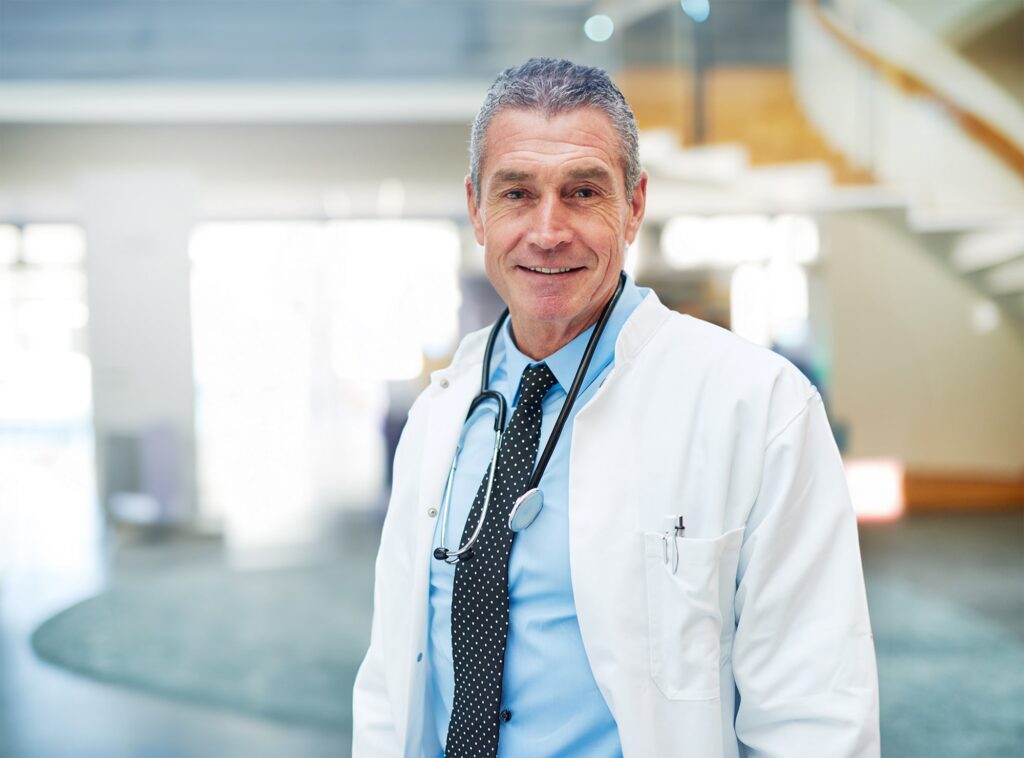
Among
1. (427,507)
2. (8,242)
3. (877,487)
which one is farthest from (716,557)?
(8,242)

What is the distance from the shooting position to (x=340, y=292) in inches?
127

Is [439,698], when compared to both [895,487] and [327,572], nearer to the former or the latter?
[327,572]

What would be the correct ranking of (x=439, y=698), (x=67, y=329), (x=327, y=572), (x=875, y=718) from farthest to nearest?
(x=327, y=572) → (x=67, y=329) → (x=439, y=698) → (x=875, y=718)

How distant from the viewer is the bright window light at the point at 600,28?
11.1 ft

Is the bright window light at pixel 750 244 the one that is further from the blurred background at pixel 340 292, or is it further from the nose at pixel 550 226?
the nose at pixel 550 226

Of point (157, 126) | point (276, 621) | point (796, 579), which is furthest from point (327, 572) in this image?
point (796, 579)

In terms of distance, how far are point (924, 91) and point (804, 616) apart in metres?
3.05

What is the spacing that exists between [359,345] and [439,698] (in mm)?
2102

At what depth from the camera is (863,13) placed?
3285mm

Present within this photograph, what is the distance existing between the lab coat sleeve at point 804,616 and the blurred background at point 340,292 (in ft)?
7.45

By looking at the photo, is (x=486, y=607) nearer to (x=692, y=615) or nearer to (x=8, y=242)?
(x=692, y=615)

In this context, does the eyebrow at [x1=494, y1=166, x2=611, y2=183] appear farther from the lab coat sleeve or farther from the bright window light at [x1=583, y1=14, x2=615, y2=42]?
the bright window light at [x1=583, y1=14, x2=615, y2=42]

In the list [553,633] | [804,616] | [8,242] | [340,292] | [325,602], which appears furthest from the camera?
[325,602]

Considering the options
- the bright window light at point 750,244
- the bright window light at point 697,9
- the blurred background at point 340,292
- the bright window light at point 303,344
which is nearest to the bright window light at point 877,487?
the blurred background at point 340,292
